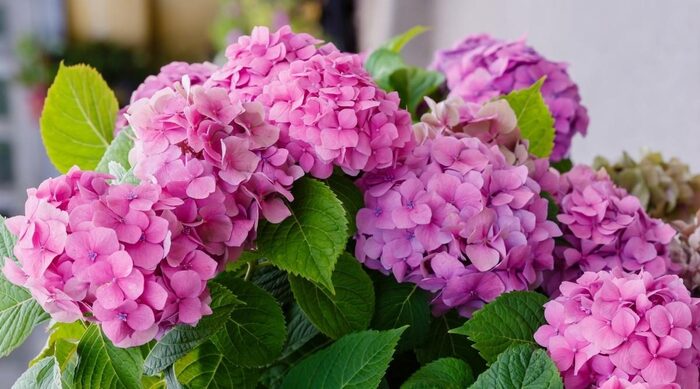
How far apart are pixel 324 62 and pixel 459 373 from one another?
18 centimetres

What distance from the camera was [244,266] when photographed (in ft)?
1.49

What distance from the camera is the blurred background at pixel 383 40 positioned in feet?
2.98

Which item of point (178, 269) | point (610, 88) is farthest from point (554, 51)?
point (178, 269)

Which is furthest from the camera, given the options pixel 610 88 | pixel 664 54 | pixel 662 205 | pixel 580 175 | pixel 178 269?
pixel 610 88

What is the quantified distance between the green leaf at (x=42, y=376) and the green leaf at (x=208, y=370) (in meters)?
0.07

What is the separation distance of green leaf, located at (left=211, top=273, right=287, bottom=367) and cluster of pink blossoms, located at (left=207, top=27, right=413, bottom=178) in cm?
8

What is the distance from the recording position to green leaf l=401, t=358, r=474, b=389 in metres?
0.39

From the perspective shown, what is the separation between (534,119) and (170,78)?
251 mm

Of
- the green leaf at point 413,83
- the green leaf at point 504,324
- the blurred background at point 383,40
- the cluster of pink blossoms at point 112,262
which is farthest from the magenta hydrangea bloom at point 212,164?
the blurred background at point 383,40

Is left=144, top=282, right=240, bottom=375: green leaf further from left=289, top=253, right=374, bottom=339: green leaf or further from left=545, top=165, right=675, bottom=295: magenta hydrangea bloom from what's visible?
left=545, top=165, right=675, bottom=295: magenta hydrangea bloom

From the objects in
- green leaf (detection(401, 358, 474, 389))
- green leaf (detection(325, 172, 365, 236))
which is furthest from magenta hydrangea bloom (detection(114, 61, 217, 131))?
green leaf (detection(401, 358, 474, 389))

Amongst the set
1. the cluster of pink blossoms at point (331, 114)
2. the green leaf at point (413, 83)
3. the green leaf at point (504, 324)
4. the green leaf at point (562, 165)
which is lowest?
the green leaf at point (562, 165)

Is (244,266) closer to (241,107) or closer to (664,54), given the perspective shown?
(241,107)

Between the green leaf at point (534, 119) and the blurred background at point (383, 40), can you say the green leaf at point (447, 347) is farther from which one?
the blurred background at point (383, 40)
